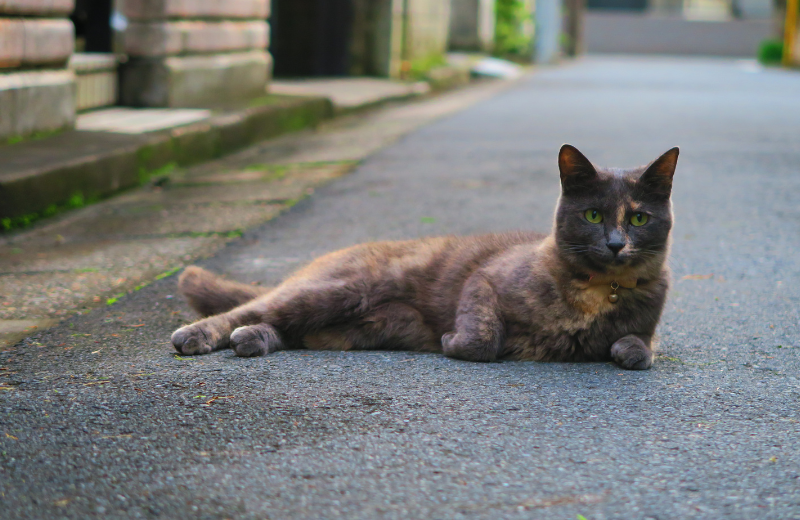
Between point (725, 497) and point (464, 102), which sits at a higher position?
point (464, 102)

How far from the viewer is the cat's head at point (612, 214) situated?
9.78 feet

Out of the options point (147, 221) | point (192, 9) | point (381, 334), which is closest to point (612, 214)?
point (381, 334)

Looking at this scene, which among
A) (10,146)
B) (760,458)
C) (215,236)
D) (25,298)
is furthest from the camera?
(10,146)

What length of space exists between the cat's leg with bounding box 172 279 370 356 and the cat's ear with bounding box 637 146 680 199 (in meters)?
1.03

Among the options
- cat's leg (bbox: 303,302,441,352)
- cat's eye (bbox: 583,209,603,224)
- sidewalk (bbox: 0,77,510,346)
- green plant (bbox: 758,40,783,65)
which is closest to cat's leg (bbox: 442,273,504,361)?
cat's leg (bbox: 303,302,441,352)

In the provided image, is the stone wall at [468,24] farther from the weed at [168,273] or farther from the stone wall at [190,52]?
the weed at [168,273]

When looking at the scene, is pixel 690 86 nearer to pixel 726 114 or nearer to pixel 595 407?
pixel 726 114

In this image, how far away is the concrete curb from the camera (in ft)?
16.6

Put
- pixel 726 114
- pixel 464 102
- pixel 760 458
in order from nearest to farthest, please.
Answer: pixel 760 458 → pixel 726 114 → pixel 464 102

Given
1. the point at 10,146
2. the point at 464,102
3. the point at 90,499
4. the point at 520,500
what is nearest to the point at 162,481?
the point at 90,499

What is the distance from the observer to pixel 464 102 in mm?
13938

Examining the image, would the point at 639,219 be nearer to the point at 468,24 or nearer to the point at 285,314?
the point at 285,314

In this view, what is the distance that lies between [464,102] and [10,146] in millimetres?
9029

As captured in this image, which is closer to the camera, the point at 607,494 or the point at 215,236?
the point at 607,494
